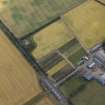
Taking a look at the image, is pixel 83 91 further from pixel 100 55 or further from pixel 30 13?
pixel 30 13

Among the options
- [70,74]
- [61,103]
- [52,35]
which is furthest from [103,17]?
[61,103]

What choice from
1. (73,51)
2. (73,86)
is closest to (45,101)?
(73,86)

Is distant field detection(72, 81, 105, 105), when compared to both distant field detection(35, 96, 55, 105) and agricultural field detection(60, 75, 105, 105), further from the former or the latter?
distant field detection(35, 96, 55, 105)

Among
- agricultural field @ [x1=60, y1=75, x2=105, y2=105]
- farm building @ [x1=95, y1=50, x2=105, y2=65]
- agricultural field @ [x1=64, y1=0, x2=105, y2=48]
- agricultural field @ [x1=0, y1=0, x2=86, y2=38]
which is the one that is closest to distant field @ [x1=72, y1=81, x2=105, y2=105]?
agricultural field @ [x1=60, y1=75, x2=105, y2=105]

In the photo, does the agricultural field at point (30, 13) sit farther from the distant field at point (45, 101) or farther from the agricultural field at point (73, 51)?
the distant field at point (45, 101)

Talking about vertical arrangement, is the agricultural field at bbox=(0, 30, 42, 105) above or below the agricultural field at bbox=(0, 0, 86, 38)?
below

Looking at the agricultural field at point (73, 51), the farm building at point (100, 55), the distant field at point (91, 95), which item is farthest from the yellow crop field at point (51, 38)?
the distant field at point (91, 95)
